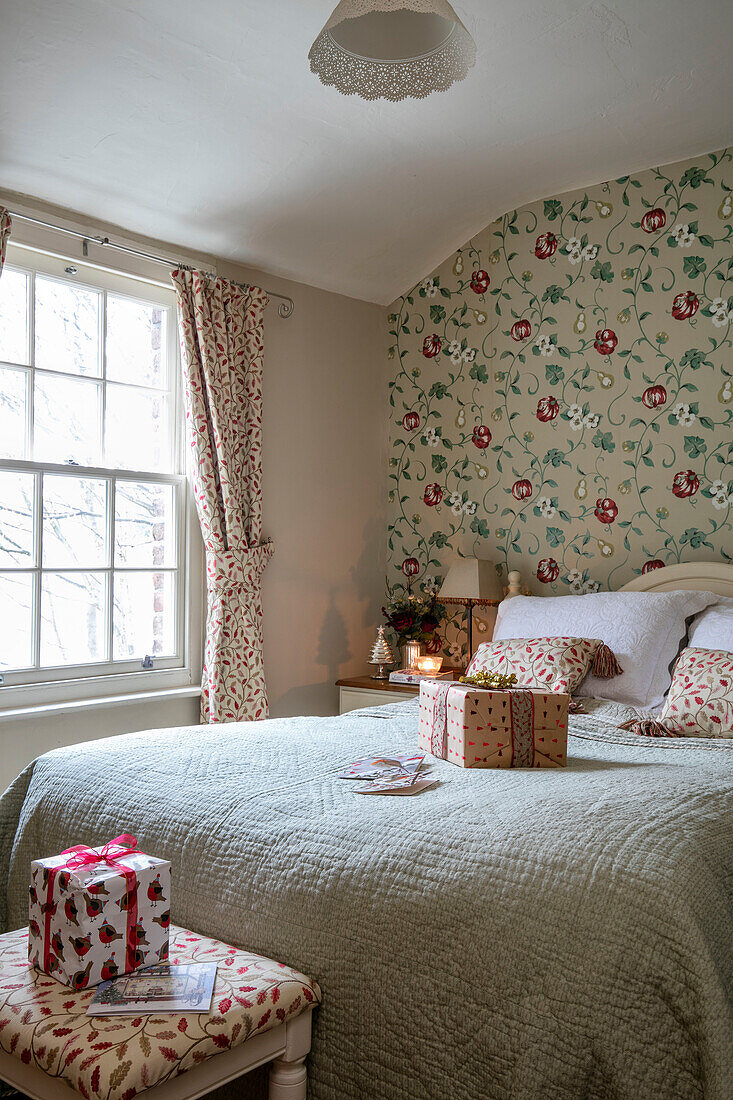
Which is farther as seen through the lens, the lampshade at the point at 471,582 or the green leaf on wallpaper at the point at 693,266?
the lampshade at the point at 471,582

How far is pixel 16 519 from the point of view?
310 centimetres

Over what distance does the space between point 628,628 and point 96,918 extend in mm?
2175

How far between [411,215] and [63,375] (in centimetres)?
163

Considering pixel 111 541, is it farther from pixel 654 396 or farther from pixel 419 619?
pixel 654 396

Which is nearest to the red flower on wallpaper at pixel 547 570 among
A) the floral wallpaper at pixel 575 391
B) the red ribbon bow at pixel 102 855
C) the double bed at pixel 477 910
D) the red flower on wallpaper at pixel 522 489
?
the floral wallpaper at pixel 575 391

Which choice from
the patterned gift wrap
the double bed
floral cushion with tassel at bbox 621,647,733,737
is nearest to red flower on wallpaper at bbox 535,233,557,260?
floral cushion with tassel at bbox 621,647,733,737

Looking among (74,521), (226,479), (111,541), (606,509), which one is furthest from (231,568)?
(606,509)

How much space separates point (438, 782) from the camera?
1.96 m

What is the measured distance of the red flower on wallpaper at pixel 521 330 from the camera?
4.01 m

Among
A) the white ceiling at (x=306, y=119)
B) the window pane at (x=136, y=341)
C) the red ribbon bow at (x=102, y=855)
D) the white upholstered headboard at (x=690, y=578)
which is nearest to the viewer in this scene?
the red ribbon bow at (x=102, y=855)

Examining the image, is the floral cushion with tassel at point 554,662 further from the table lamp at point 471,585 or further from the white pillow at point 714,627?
the table lamp at point 471,585

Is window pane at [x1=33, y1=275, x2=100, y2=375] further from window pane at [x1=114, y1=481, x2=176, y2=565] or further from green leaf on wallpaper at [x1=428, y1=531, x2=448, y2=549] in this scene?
green leaf on wallpaper at [x1=428, y1=531, x2=448, y2=549]

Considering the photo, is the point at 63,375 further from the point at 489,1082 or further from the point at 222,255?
the point at 489,1082

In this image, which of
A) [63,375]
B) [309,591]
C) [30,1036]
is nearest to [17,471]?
[63,375]
